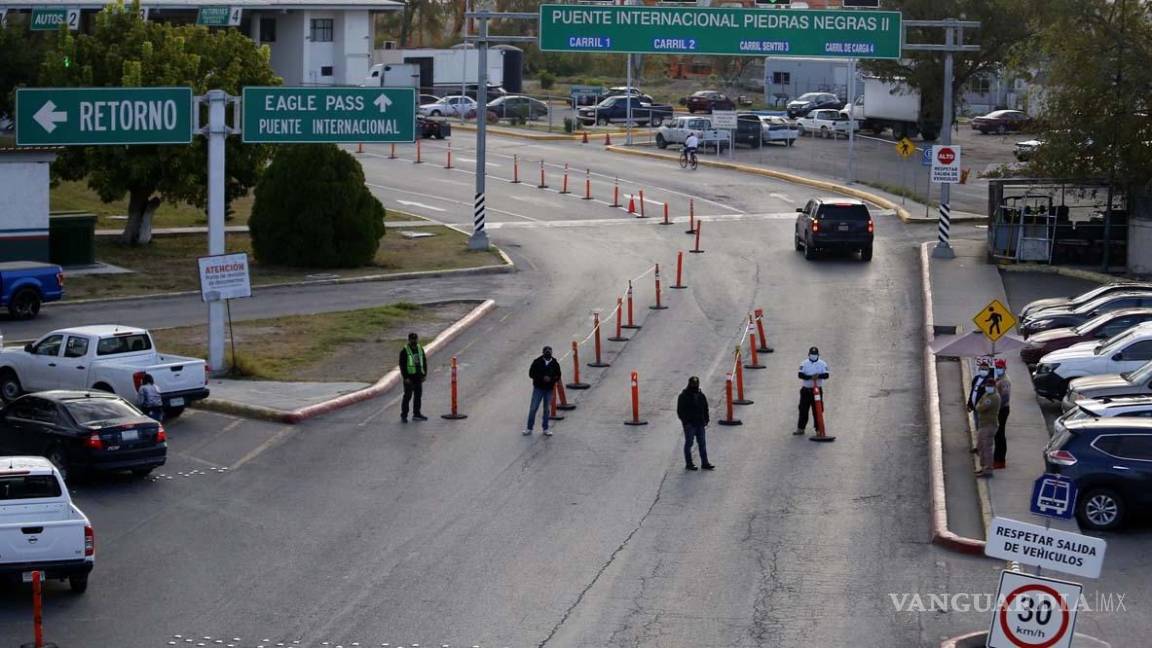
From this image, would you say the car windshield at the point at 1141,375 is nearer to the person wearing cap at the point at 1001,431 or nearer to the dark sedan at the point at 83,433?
the person wearing cap at the point at 1001,431

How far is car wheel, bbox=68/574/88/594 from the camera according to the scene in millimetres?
16344

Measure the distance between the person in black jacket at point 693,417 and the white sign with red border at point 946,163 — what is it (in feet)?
68.7

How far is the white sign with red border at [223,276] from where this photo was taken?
93.3 ft

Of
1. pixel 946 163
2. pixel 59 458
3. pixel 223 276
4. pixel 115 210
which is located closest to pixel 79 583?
pixel 59 458

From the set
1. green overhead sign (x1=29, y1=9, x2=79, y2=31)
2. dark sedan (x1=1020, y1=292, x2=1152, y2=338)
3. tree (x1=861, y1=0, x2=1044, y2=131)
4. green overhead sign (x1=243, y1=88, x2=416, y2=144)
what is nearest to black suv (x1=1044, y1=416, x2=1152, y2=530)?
dark sedan (x1=1020, y1=292, x2=1152, y2=338)

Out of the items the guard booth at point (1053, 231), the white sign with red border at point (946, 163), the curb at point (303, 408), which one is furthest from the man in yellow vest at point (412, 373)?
the guard booth at point (1053, 231)

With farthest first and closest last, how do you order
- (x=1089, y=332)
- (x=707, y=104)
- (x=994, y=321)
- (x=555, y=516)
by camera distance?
(x=707, y=104), (x=1089, y=332), (x=994, y=321), (x=555, y=516)

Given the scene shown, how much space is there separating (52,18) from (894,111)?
1589 inches

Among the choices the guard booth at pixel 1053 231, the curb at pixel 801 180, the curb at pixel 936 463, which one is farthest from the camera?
the curb at pixel 801 180

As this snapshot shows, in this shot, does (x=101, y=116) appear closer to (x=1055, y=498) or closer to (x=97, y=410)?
Result: (x=97, y=410)

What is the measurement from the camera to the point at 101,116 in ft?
89.3

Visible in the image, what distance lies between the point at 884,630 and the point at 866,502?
220 inches

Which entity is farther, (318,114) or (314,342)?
(314,342)

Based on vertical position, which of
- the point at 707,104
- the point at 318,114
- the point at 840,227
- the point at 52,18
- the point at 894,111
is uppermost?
the point at 52,18
